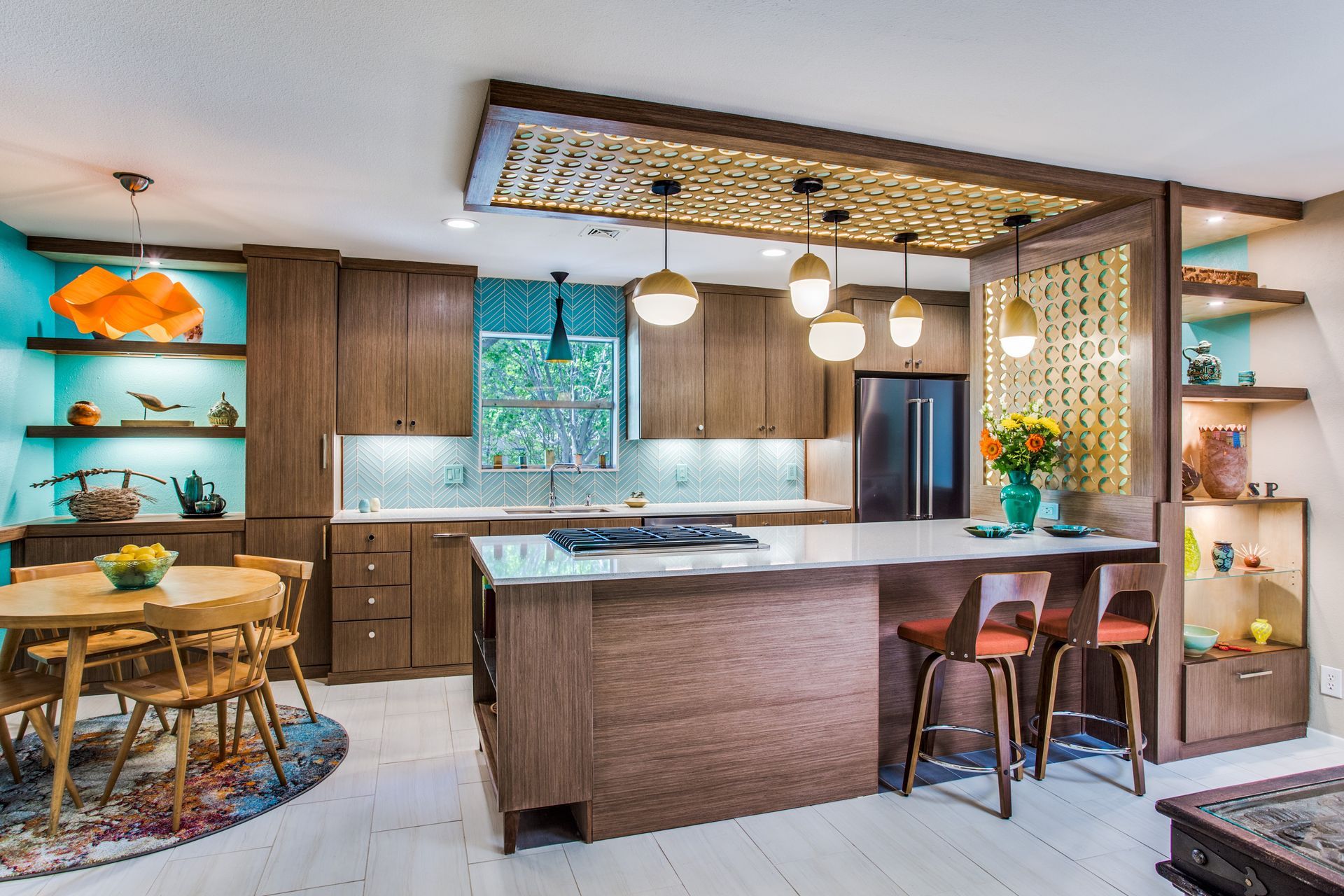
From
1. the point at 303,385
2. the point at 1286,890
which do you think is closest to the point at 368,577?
the point at 303,385

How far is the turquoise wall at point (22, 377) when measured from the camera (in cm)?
397

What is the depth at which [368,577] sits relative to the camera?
443 centimetres

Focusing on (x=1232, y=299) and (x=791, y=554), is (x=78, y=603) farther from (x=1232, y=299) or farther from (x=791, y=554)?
(x=1232, y=299)

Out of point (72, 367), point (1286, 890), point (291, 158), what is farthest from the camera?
point (72, 367)

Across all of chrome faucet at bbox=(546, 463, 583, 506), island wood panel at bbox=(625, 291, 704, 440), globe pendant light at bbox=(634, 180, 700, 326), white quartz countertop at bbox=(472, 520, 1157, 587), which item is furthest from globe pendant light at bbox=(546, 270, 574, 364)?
globe pendant light at bbox=(634, 180, 700, 326)

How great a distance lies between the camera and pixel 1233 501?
11.0 ft

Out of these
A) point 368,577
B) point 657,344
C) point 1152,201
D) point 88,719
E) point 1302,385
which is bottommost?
point 88,719

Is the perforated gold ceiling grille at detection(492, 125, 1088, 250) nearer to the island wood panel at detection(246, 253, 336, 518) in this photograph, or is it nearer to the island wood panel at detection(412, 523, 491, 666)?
the island wood panel at detection(246, 253, 336, 518)

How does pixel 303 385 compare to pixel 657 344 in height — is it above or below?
below

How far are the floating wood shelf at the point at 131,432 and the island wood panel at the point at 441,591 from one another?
127 cm

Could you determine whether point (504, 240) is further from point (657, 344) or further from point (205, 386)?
point (205, 386)

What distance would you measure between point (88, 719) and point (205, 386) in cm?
201

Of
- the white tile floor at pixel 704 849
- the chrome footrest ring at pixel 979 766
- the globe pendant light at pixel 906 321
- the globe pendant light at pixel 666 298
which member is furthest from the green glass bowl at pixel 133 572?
the globe pendant light at pixel 906 321

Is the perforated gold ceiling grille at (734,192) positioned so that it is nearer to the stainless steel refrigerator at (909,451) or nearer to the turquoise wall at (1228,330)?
the turquoise wall at (1228,330)
